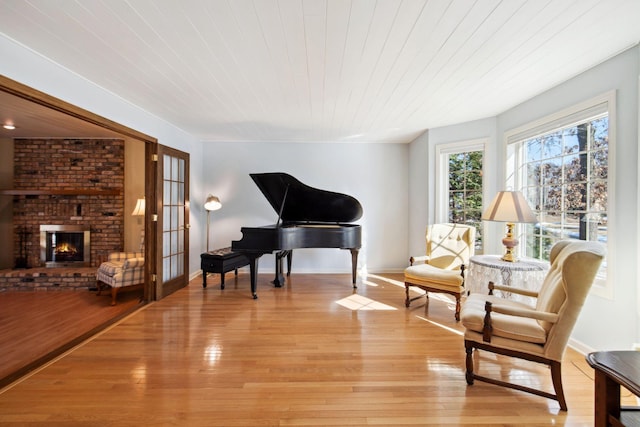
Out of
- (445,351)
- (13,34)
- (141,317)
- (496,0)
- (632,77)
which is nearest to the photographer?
(496,0)

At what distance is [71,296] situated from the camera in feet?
12.6

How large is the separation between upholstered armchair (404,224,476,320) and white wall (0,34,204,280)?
3.68 meters

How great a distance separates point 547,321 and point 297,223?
3.19 m

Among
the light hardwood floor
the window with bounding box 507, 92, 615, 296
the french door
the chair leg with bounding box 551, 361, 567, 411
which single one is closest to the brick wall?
the french door

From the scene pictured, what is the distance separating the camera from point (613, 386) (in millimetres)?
1125

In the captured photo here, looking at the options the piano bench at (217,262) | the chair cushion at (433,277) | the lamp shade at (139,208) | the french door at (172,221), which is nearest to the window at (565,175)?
the chair cushion at (433,277)

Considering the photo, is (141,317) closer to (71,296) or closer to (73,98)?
(71,296)

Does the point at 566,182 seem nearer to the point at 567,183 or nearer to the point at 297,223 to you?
the point at 567,183

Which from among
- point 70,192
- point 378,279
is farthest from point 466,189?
point 70,192

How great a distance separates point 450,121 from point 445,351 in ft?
9.71

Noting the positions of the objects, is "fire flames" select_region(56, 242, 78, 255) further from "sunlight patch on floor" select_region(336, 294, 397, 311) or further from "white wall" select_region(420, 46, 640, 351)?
"white wall" select_region(420, 46, 640, 351)

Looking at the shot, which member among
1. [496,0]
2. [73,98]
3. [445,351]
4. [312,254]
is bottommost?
[445,351]

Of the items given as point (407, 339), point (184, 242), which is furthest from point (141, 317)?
point (407, 339)

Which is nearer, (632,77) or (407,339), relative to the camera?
(632,77)
